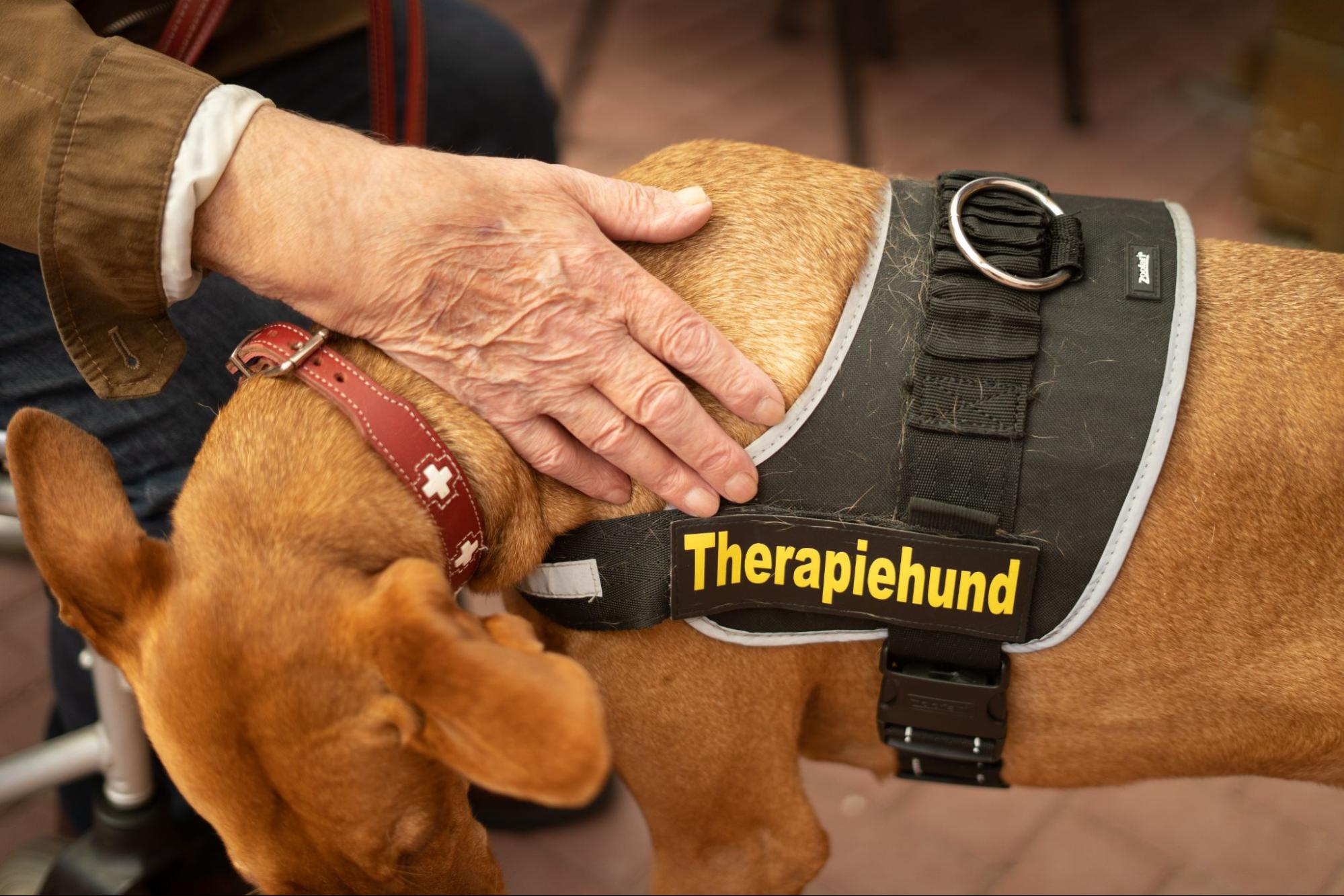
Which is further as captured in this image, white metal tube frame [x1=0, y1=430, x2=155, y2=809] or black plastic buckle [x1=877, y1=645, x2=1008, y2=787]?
white metal tube frame [x1=0, y1=430, x2=155, y2=809]

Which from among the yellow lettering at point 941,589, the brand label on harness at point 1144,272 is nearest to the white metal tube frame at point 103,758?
the yellow lettering at point 941,589

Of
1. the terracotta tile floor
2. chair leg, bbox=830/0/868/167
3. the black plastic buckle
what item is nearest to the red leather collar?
the black plastic buckle

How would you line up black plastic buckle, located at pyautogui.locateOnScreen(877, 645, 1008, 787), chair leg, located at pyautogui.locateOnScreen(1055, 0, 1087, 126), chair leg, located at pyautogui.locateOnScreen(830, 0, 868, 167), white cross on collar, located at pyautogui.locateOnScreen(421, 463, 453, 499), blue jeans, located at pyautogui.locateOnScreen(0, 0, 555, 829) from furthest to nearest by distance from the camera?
chair leg, located at pyautogui.locateOnScreen(1055, 0, 1087, 126), chair leg, located at pyautogui.locateOnScreen(830, 0, 868, 167), blue jeans, located at pyautogui.locateOnScreen(0, 0, 555, 829), black plastic buckle, located at pyautogui.locateOnScreen(877, 645, 1008, 787), white cross on collar, located at pyautogui.locateOnScreen(421, 463, 453, 499)

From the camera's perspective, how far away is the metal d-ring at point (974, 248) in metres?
1.72

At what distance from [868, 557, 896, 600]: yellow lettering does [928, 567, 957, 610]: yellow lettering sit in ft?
0.18

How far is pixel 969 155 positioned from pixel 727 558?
421 centimetres

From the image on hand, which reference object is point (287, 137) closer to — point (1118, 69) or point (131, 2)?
point (131, 2)

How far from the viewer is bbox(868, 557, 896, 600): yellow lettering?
1730 mm

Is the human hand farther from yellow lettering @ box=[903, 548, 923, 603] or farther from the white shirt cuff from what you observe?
yellow lettering @ box=[903, 548, 923, 603]

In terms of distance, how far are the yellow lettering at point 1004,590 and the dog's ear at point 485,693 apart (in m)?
0.66

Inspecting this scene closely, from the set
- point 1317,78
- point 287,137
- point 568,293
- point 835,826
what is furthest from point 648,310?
point 1317,78

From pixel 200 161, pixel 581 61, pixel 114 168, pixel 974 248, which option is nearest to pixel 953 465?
pixel 974 248

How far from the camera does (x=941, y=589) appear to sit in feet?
5.70

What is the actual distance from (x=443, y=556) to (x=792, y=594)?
0.52 meters
